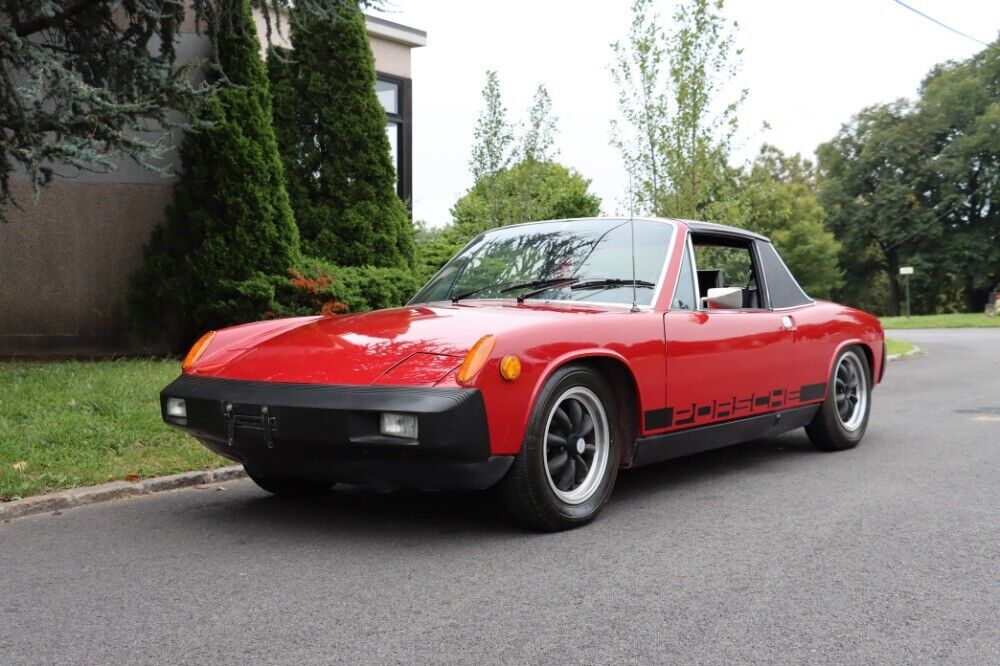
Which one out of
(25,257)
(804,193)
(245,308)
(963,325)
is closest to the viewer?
(245,308)

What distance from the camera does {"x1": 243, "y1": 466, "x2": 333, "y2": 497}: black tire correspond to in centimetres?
533

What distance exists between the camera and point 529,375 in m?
4.34

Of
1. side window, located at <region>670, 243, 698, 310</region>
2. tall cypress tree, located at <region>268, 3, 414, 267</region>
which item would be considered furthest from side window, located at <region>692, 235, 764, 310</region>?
tall cypress tree, located at <region>268, 3, 414, 267</region>

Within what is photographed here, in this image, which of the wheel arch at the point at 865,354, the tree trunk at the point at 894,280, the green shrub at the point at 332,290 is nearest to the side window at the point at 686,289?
the wheel arch at the point at 865,354

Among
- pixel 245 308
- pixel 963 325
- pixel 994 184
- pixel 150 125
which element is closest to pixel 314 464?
pixel 245 308

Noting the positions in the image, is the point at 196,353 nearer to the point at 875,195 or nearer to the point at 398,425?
the point at 398,425

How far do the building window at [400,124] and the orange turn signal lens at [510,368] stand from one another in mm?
13800

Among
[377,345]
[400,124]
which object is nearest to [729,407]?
[377,345]

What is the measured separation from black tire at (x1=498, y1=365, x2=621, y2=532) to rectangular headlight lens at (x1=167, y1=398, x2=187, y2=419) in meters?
1.60

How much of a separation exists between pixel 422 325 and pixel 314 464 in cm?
87

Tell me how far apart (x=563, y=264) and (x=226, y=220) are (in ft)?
22.3

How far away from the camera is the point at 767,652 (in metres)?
3.03

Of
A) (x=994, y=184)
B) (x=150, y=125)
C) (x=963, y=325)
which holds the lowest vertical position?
(x=963, y=325)

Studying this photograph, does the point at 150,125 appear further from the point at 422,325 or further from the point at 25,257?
the point at 422,325
